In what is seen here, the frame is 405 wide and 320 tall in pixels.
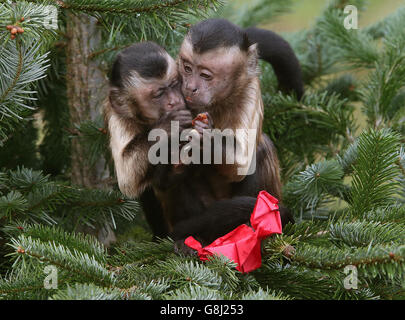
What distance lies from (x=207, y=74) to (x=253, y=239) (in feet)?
3.32

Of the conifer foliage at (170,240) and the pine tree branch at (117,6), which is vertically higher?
the pine tree branch at (117,6)

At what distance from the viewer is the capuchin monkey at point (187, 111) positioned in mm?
2344

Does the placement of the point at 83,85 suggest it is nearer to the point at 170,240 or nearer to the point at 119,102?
the point at 119,102

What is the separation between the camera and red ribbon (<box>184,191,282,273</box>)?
1.73m

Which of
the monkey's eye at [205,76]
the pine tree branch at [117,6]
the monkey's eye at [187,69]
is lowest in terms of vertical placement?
the monkey's eye at [205,76]

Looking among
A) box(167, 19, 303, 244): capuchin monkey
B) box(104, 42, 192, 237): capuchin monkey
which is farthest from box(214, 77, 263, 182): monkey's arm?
box(104, 42, 192, 237): capuchin monkey

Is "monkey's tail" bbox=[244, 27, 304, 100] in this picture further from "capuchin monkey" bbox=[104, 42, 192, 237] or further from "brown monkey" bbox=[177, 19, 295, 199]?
"capuchin monkey" bbox=[104, 42, 192, 237]

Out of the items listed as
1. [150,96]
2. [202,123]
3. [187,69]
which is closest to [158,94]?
[150,96]

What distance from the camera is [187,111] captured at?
7.71 feet

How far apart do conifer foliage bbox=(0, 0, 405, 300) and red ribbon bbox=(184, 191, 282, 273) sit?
35 millimetres

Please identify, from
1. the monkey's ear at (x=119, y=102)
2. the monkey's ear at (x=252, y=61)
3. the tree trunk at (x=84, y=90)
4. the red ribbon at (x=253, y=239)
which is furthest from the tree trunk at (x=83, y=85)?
the red ribbon at (x=253, y=239)

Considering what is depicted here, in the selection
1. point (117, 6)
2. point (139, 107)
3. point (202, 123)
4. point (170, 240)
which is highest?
point (117, 6)

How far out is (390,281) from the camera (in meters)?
1.65

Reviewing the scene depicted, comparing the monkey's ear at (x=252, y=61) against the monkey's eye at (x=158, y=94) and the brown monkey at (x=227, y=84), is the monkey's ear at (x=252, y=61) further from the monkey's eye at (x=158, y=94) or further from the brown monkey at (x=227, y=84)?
the monkey's eye at (x=158, y=94)
